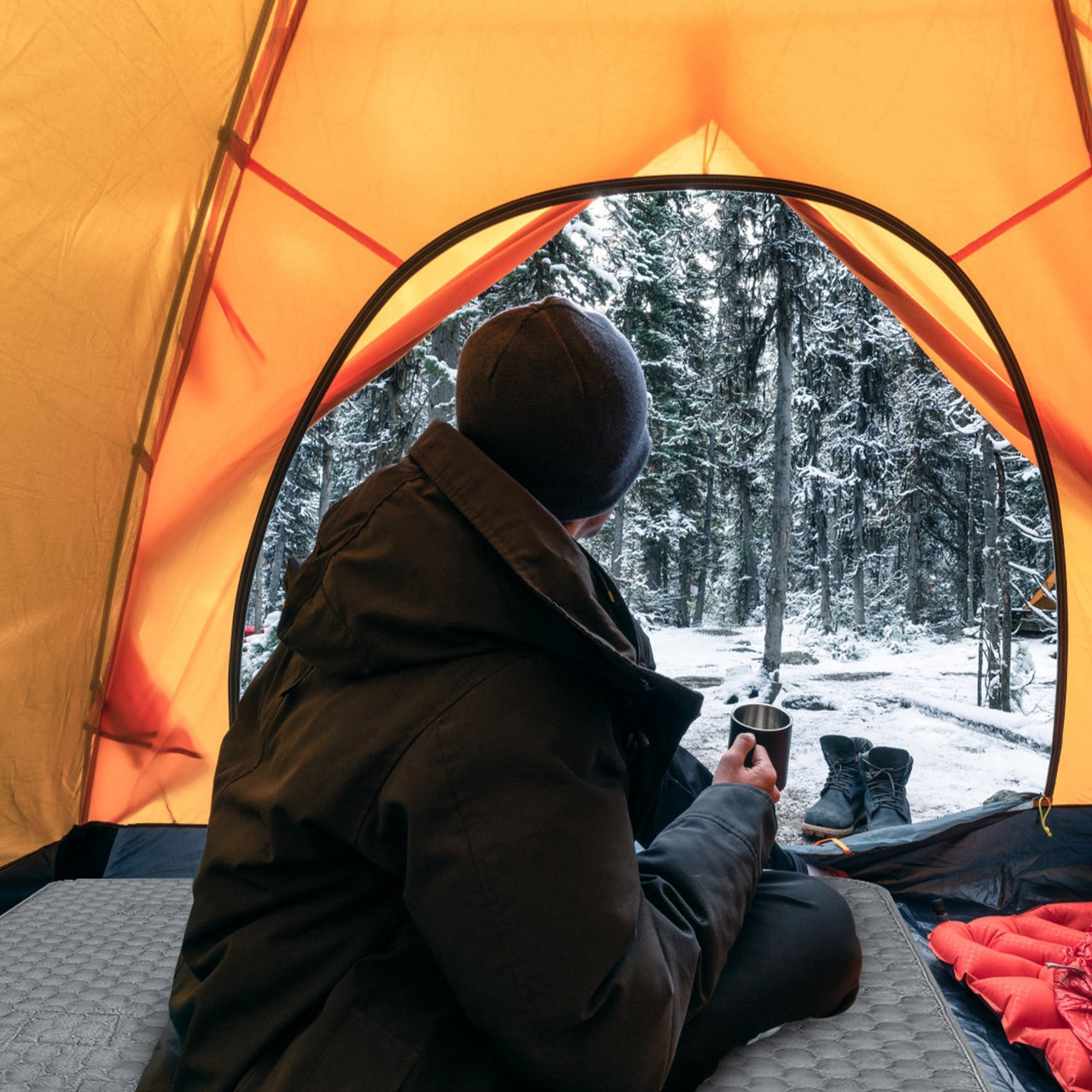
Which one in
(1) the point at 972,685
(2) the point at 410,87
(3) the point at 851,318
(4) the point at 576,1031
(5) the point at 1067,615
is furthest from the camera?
(3) the point at 851,318

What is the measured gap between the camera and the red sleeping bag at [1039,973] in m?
1.40

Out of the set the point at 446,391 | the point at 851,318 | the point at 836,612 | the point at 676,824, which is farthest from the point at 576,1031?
the point at 836,612

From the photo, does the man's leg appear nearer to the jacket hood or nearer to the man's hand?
the man's hand

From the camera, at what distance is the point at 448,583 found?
0.76 meters

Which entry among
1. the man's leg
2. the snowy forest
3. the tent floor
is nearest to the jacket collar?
the man's leg

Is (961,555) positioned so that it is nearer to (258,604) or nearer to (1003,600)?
(1003,600)

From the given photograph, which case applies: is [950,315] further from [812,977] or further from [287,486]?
[287,486]

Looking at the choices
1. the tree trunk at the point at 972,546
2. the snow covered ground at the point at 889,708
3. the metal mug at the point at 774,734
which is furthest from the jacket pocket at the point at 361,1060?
the tree trunk at the point at 972,546

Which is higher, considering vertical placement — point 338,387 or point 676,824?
point 338,387

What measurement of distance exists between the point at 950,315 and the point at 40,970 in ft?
8.25

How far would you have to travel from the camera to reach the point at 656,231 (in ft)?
25.6

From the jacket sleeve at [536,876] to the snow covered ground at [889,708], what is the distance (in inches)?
95.4

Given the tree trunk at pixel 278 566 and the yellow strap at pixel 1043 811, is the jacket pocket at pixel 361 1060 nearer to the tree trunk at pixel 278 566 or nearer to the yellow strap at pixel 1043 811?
the yellow strap at pixel 1043 811

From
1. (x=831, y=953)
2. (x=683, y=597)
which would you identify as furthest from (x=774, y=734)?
(x=683, y=597)
